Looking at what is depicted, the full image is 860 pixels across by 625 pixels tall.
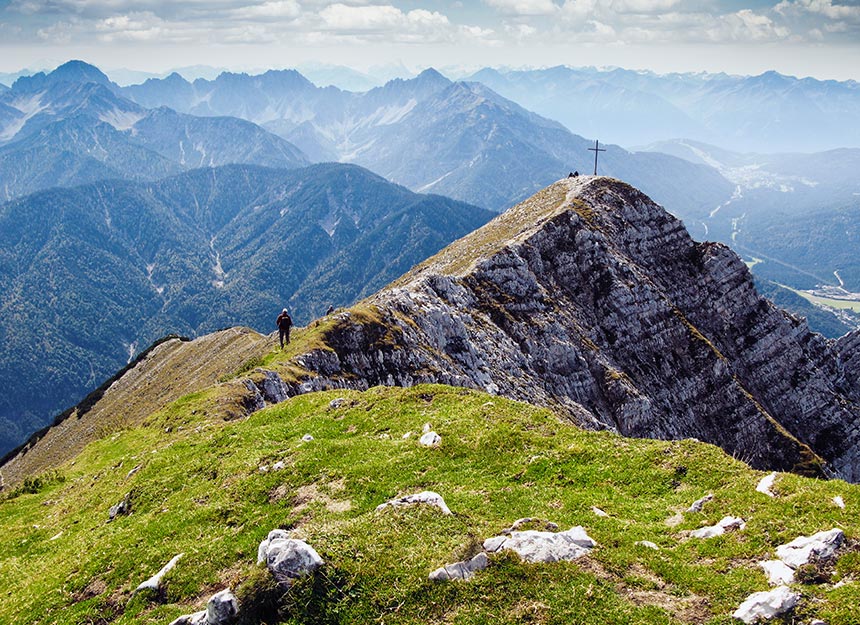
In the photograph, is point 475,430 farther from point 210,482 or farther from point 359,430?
point 210,482

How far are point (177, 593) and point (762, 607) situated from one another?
16.3m

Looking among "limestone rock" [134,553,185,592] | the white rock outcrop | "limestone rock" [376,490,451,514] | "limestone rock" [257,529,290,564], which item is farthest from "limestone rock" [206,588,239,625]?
"limestone rock" [376,490,451,514]

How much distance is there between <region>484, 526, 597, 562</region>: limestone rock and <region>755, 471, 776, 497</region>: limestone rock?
22.5 feet

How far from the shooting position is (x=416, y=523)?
18.2 m

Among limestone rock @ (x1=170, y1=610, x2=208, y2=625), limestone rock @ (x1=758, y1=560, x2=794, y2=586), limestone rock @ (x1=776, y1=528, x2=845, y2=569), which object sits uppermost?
limestone rock @ (x1=776, y1=528, x2=845, y2=569)

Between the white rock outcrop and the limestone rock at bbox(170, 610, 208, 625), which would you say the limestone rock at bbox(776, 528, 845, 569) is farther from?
the limestone rock at bbox(170, 610, 208, 625)

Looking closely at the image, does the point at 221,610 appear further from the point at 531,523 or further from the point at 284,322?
the point at 284,322

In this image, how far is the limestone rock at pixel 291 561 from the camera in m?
15.8

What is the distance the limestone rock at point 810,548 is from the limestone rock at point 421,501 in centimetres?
976

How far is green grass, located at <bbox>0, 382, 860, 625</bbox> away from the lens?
15195 mm

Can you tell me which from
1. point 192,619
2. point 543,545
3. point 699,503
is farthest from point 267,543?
point 699,503

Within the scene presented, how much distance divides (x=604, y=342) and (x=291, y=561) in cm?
7605

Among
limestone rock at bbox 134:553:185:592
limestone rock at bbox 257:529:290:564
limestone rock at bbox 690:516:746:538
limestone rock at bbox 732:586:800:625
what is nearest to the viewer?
limestone rock at bbox 732:586:800:625

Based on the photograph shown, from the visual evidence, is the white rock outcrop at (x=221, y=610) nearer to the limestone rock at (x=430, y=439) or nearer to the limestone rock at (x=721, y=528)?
the limestone rock at (x=430, y=439)
